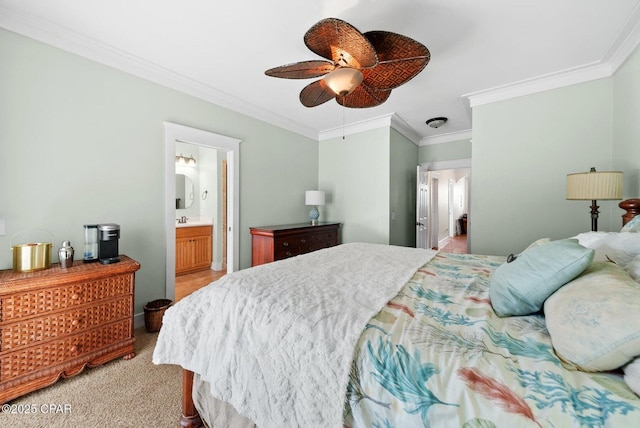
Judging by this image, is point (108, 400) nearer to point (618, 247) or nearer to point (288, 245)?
point (288, 245)

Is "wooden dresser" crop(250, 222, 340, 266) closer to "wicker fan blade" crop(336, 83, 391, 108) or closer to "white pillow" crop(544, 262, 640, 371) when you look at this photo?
"wicker fan blade" crop(336, 83, 391, 108)

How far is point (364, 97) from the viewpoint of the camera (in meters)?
2.19

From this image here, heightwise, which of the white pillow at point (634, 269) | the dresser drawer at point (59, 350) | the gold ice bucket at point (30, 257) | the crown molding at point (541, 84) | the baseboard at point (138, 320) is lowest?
the baseboard at point (138, 320)

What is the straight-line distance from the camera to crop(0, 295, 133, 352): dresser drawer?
1.53 meters

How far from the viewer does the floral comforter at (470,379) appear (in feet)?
1.94

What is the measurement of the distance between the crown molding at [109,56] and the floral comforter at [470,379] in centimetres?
299

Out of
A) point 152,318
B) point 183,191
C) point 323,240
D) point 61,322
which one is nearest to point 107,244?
point 61,322

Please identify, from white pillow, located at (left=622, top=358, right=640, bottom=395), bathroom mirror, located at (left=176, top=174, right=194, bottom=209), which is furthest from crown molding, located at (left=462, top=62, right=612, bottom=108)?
bathroom mirror, located at (left=176, top=174, right=194, bottom=209)

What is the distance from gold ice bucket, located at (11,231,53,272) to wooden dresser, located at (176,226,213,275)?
221 centimetres

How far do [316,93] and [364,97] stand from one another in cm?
42

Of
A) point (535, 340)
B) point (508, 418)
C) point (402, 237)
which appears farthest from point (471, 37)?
point (402, 237)

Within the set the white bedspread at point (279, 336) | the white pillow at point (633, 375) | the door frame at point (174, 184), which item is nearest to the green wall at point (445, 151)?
the door frame at point (174, 184)

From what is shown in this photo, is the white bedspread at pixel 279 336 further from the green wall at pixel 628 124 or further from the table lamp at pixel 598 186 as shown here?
the green wall at pixel 628 124

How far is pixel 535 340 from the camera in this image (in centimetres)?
81
